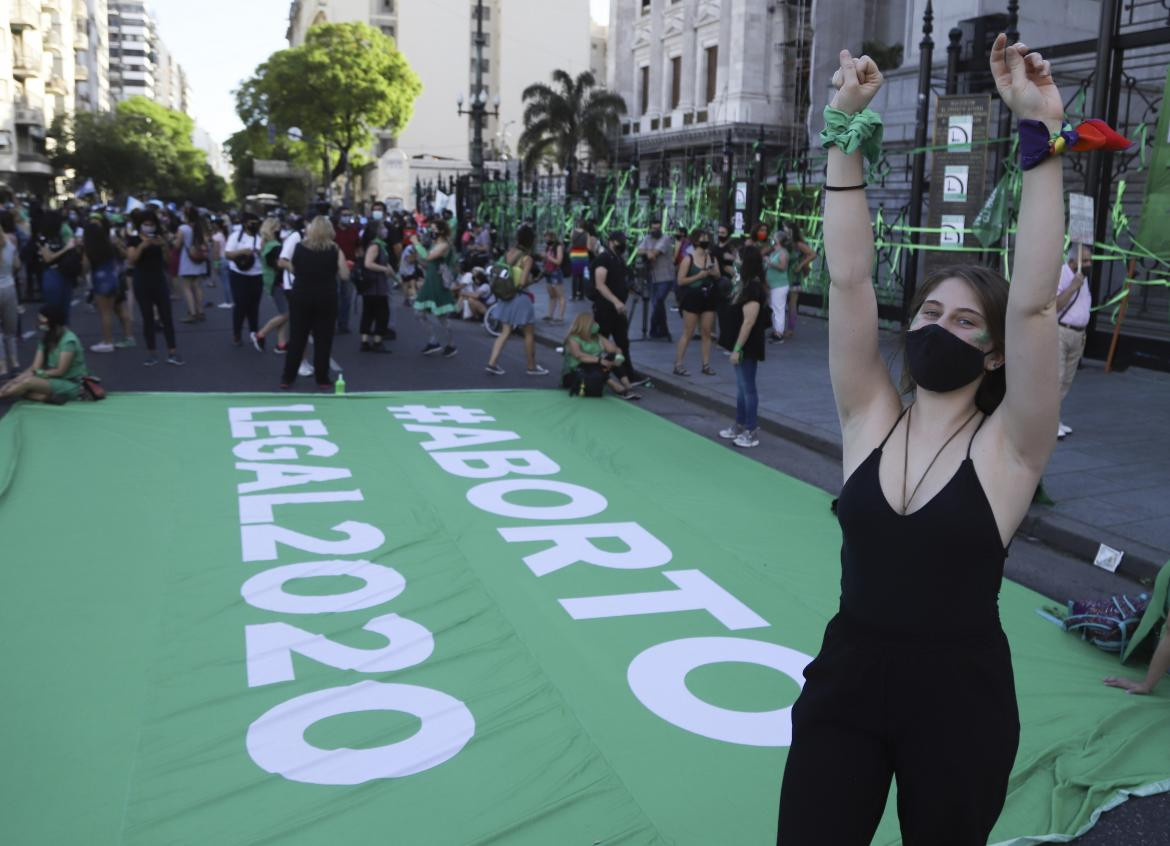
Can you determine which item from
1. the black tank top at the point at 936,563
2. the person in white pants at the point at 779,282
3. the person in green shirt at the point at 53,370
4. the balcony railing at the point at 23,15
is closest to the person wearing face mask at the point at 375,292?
the person in green shirt at the point at 53,370

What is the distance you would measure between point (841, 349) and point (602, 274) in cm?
981

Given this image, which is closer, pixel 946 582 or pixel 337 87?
pixel 946 582

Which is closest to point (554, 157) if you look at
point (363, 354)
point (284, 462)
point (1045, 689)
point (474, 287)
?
point (474, 287)

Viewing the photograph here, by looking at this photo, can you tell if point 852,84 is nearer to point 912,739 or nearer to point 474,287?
point 912,739

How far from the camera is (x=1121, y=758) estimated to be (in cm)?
414

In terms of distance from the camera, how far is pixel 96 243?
13047 millimetres

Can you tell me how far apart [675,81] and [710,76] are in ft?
9.95

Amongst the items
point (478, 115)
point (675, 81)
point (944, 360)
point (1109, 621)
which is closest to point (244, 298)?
point (1109, 621)

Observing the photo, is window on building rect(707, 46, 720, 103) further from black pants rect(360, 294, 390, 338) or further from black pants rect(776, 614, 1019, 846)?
black pants rect(776, 614, 1019, 846)

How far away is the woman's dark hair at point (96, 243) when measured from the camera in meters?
13.0

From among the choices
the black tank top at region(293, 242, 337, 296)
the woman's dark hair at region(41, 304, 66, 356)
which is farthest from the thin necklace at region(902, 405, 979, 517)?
the black tank top at region(293, 242, 337, 296)

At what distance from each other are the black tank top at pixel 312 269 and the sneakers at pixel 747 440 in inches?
189

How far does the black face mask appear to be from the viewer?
2324mm

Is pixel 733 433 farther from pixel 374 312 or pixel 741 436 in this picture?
pixel 374 312
